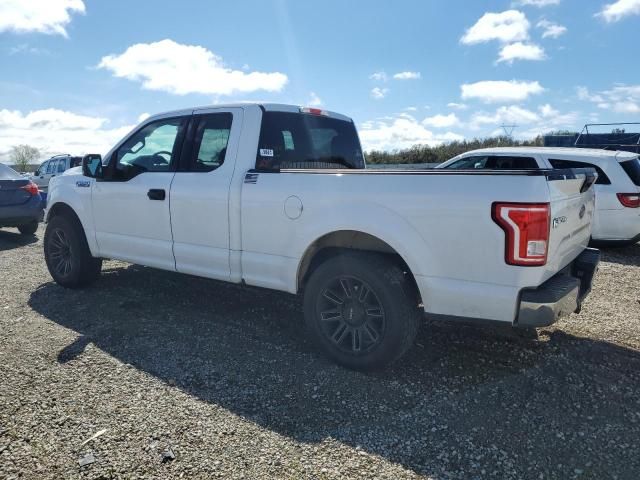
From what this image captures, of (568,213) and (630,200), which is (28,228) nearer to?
(568,213)

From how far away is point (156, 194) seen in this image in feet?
15.3

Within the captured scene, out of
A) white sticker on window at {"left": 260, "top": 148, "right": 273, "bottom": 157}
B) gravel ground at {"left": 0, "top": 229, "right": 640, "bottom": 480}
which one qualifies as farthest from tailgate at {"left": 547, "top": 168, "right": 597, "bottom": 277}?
white sticker on window at {"left": 260, "top": 148, "right": 273, "bottom": 157}

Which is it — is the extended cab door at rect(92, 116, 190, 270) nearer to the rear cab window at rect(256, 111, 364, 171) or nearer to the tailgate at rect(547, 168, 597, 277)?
the rear cab window at rect(256, 111, 364, 171)

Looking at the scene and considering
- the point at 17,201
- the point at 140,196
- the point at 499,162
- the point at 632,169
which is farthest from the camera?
the point at 17,201

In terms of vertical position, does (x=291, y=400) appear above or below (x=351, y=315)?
below

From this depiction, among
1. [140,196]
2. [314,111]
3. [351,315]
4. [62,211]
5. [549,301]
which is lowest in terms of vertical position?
[351,315]

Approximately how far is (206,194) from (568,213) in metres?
2.85

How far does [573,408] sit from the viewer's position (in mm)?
3111

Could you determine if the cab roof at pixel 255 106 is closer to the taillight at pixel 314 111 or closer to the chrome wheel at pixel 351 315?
the taillight at pixel 314 111

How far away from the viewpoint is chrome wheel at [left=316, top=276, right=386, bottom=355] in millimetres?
3502

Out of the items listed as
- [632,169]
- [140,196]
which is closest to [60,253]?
[140,196]

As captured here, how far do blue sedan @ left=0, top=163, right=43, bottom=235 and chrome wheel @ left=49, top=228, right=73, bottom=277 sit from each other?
435 centimetres

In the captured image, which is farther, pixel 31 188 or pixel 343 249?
pixel 31 188

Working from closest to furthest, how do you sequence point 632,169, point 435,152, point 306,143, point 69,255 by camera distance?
point 306,143 → point 69,255 → point 632,169 → point 435,152
